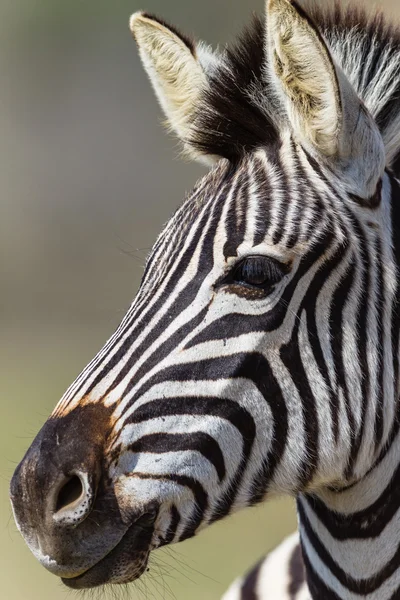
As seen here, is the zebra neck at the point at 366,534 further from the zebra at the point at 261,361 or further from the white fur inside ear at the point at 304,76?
the white fur inside ear at the point at 304,76

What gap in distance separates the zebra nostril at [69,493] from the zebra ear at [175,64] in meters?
1.48

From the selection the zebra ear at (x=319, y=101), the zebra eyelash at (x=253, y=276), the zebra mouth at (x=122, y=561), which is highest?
the zebra ear at (x=319, y=101)

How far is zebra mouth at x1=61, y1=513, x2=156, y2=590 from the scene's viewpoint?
2854 mm

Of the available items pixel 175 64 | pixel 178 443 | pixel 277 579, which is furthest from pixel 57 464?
pixel 277 579

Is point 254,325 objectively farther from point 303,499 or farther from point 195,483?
point 303,499

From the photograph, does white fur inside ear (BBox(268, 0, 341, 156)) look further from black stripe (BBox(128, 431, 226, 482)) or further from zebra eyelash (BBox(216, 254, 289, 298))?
black stripe (BBox(128, 431, 226, 482))

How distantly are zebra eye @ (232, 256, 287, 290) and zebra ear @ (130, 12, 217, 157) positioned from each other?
2.70ft

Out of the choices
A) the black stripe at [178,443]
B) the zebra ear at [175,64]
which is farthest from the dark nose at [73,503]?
the zebra ear at [175,64]

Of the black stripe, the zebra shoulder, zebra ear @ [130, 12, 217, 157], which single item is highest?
zebra ear @ [130, 12, 217, 157]

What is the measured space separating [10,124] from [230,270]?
73.3ft

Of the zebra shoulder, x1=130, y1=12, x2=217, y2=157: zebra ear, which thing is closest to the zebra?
x1=130, y1=12, x2=217, y2=157: zebra ear

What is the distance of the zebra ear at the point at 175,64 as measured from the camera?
3604 millimetres

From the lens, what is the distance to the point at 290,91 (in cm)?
309

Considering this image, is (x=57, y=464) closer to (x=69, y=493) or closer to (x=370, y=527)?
(x=69, y=493)
